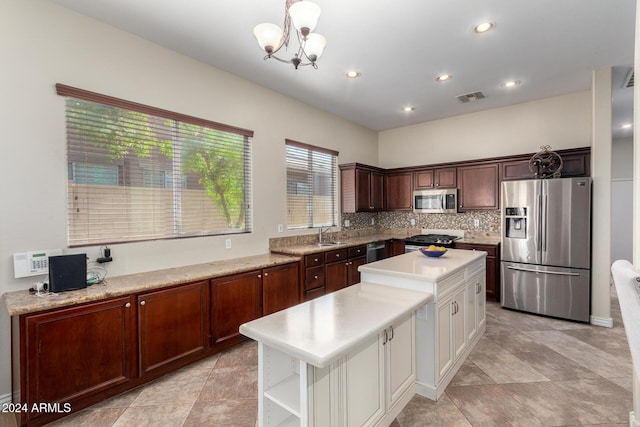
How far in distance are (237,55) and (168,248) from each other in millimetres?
2156

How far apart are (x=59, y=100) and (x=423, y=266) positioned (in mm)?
3285

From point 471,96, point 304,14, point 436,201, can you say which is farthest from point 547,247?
point 304,14

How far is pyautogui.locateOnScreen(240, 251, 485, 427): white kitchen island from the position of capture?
1374 millimetres

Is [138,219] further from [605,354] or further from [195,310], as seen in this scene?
[605,354]

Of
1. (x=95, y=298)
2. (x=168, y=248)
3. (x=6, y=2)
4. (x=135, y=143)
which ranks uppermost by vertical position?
(x=6, y=2)

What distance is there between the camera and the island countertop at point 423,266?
7.24 feet

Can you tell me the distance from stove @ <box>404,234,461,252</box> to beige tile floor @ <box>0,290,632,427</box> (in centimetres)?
182

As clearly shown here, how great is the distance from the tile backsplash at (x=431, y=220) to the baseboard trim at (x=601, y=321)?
5.47 ft

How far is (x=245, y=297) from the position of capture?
3133mm

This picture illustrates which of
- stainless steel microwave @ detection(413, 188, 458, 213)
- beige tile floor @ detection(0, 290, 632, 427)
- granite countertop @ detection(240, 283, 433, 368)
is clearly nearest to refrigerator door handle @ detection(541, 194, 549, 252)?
beige tile floor @ detection(0, 290, 632, 427)

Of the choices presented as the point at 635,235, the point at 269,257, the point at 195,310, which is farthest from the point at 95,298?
the point at 635,235

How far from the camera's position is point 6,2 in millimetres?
2137

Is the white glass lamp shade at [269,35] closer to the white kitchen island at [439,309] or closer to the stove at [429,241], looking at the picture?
the white kitchen island at [439,309]

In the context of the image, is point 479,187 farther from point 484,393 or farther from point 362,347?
point 362,347
